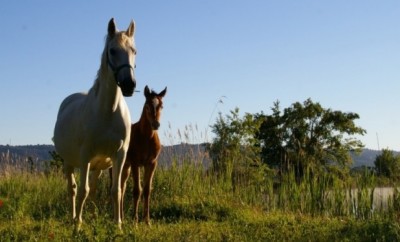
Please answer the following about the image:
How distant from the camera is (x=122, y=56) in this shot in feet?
18.4

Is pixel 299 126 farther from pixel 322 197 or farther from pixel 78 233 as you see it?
pixel 78 233

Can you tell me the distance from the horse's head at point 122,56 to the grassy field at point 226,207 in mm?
1849

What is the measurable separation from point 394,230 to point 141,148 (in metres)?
3.85

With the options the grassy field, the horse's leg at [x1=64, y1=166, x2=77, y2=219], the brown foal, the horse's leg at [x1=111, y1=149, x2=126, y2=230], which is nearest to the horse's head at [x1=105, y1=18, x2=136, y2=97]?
the horse's leg at [x1=111, y1=149, x2=126, y2=230]

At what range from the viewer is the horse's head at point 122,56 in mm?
5371

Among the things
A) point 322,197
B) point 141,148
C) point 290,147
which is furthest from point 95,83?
point 290,147

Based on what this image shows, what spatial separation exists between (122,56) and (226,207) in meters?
4.24

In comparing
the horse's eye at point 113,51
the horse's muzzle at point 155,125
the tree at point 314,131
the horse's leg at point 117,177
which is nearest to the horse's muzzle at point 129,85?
the horse's eye at point 113,51

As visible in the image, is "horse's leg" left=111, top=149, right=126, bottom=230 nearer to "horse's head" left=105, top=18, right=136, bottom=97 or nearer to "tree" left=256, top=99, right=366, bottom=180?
"horse's head" left=105, top=18, right=136, bottom=97

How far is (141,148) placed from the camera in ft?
25.5

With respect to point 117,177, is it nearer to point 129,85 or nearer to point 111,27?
point 129,85

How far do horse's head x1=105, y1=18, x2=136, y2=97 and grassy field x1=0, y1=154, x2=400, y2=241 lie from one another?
1.85 metres

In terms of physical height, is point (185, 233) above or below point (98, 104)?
below

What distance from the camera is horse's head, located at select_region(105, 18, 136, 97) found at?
5.37m
